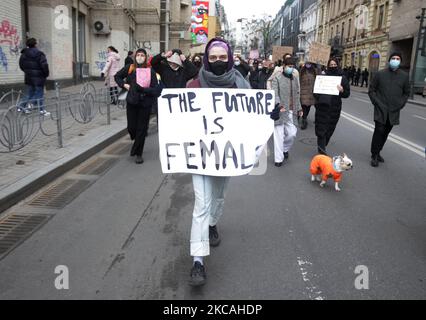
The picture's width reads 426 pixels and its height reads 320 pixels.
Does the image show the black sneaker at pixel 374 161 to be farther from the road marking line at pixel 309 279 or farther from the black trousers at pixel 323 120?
the road marking line at pixel 309 279

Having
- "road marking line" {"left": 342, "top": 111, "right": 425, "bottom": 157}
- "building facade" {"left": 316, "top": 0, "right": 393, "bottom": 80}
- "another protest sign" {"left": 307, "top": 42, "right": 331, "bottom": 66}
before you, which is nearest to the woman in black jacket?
"another protest sign" {"left": 307, "top": 42, "right": 331, "bottom": 66}

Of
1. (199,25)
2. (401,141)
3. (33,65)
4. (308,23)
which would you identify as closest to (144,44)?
(33,65)

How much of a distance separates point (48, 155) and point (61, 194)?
174 cm

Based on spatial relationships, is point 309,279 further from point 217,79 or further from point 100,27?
point 100,27

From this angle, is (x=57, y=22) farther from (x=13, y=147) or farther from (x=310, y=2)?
(x=310, y=2)

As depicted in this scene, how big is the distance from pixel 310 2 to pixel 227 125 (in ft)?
269

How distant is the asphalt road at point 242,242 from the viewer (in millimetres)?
3549

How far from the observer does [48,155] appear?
24.7ft

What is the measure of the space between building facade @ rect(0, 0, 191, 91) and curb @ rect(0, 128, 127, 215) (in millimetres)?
7770

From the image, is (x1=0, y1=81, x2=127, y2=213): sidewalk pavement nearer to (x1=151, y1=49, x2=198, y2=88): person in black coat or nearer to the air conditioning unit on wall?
(x1=151, y1=49, x2=198, y2=88): person in black coat

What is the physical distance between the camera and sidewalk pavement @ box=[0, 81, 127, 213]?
19.1 ft

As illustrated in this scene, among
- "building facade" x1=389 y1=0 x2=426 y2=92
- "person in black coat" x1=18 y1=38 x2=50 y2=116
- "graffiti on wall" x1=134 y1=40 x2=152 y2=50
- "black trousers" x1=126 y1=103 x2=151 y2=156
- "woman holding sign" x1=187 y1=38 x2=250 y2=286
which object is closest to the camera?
"woman holding sign" x1=187 y1=38 x2=250 y2=286

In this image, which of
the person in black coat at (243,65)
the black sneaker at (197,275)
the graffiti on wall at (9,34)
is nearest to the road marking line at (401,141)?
the person in black coat at (243,65)
